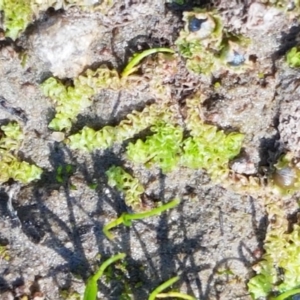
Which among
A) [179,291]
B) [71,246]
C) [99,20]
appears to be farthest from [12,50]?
[179,291]

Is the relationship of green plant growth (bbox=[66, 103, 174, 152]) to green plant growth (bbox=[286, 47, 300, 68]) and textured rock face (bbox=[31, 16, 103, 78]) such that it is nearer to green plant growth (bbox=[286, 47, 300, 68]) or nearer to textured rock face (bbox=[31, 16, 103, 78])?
textured rock face (bbox=[31, 16, 103, 78])

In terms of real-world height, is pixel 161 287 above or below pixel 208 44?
below

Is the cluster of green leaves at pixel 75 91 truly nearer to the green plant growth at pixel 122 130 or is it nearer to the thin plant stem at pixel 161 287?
the green plant growth at pixel 122 130

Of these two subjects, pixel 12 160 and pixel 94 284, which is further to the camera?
pixel 12 160

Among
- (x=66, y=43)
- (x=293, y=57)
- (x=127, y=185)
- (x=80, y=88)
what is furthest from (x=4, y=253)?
(x=293, y=57)

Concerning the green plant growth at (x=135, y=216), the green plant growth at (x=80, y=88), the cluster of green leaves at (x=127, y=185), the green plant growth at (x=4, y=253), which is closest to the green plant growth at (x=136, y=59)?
the green plant growth at (x=80, y=88)

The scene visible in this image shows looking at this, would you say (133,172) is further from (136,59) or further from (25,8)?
(25,8)

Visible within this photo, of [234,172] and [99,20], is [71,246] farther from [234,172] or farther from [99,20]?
[99,20]
